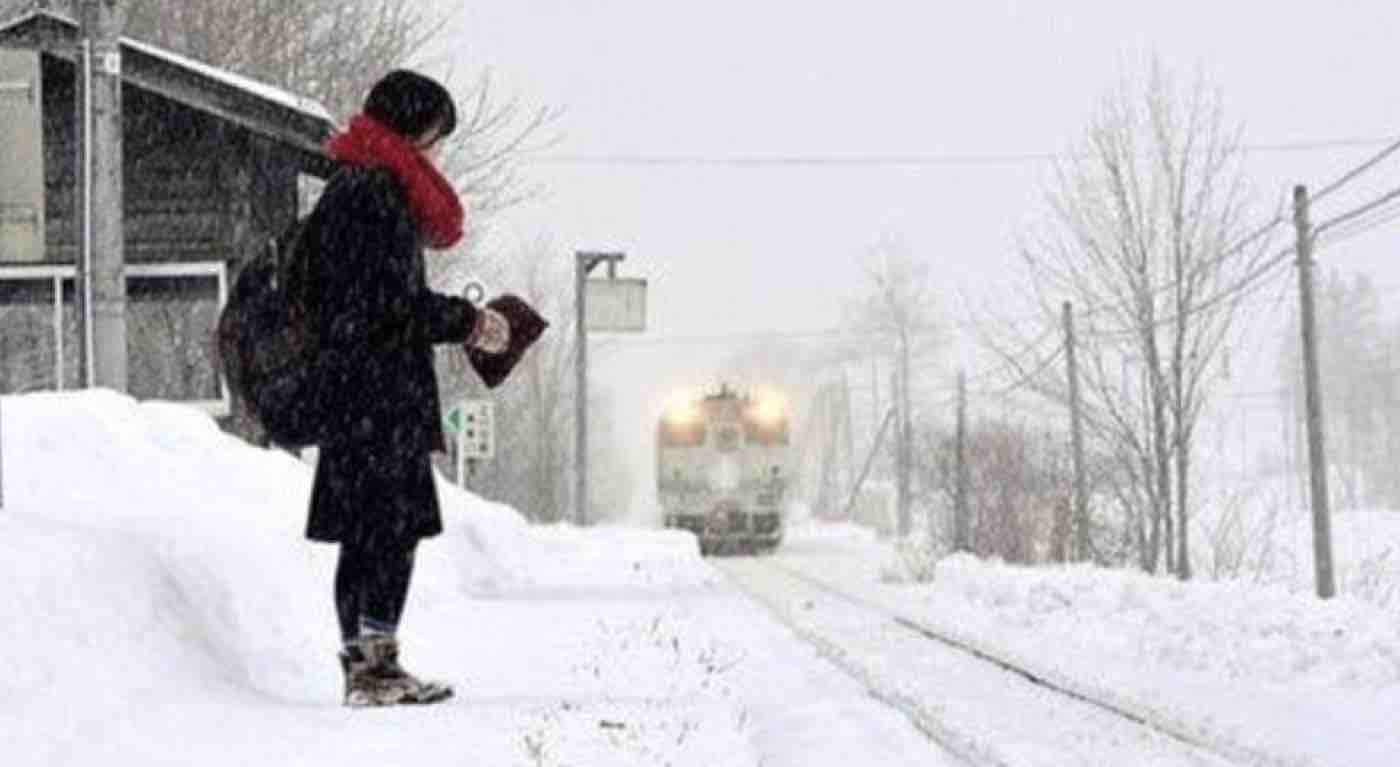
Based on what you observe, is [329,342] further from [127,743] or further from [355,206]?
[127,743]

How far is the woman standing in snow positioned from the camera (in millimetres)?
5262

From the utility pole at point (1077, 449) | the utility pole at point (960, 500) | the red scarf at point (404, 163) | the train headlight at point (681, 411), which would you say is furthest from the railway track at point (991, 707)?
the train headlight at point (681, 411)

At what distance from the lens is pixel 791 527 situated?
2207 inches

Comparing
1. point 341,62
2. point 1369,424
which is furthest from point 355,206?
point 1369,424

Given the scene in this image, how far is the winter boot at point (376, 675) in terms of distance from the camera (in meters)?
5.38

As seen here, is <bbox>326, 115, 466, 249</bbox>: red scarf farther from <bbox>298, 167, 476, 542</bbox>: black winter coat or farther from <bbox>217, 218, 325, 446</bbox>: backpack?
<bbox>217, 218, 325, 446</bbox>: backpack

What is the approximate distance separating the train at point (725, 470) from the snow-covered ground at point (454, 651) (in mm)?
20015

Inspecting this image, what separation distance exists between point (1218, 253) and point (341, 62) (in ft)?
59.6

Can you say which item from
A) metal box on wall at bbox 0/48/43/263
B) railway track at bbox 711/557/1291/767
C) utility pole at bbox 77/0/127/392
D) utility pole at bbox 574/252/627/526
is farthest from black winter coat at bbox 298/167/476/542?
utility pole at bbox 574/252/627/526

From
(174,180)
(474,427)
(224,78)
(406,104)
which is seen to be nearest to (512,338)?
(406,104)

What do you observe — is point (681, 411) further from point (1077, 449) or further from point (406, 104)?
point (406, 104)

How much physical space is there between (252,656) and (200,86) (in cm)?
1247

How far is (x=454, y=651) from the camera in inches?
344

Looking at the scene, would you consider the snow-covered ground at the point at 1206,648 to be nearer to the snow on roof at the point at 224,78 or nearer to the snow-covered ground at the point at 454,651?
the snow-covered ground at the point at 454,651
